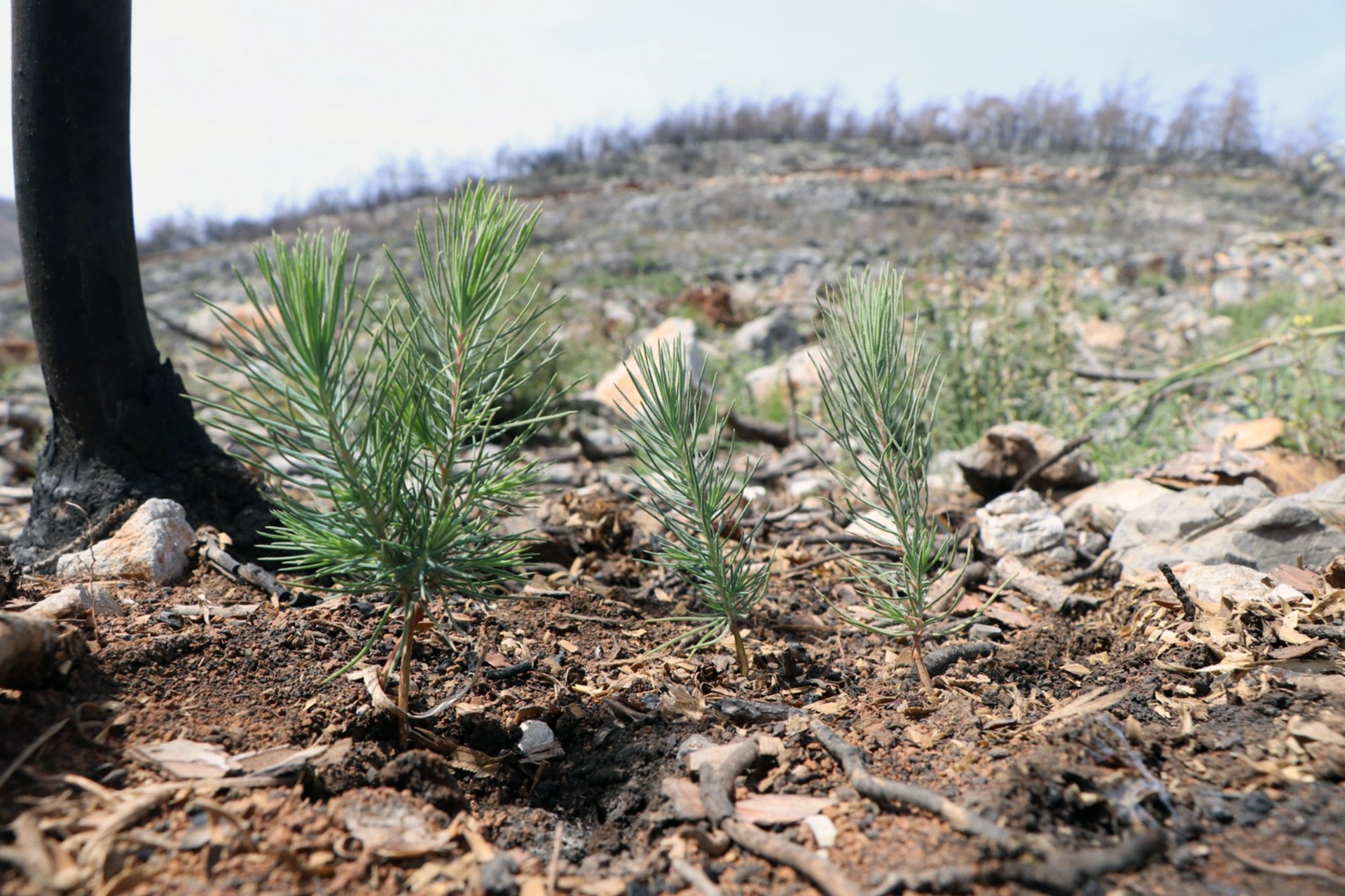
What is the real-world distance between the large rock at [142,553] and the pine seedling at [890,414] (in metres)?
1.61

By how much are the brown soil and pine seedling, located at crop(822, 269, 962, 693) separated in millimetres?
212

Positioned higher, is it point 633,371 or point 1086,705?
point 633,371

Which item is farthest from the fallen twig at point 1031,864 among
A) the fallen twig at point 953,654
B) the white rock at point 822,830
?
the fallen twig at point 953,654

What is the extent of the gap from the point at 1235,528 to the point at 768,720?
1.72 meters

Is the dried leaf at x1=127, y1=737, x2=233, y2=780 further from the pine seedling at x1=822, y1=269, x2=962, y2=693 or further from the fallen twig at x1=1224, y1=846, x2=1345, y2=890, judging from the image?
the fallen twig at x1=1224, y1=846, x2=1345, y2=890

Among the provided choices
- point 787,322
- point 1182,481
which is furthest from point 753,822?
point 787,322

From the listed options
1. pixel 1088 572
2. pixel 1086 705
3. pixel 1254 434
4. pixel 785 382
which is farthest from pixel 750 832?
pixel 785 382

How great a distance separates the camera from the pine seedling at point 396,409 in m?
1.19

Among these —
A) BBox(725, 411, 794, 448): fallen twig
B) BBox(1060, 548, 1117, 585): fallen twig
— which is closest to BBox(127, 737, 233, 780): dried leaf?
BBox(1060, 548, 1117, 585): fallen twig

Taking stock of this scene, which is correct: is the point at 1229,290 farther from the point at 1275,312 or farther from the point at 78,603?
the point at 78,603

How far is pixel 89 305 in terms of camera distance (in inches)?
79.3

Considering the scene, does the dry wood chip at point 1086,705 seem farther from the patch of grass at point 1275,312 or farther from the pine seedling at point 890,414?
the patch of grass at point 1275,312

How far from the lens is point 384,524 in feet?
4.27

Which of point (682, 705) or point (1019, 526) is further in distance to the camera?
point (1019, 526)
